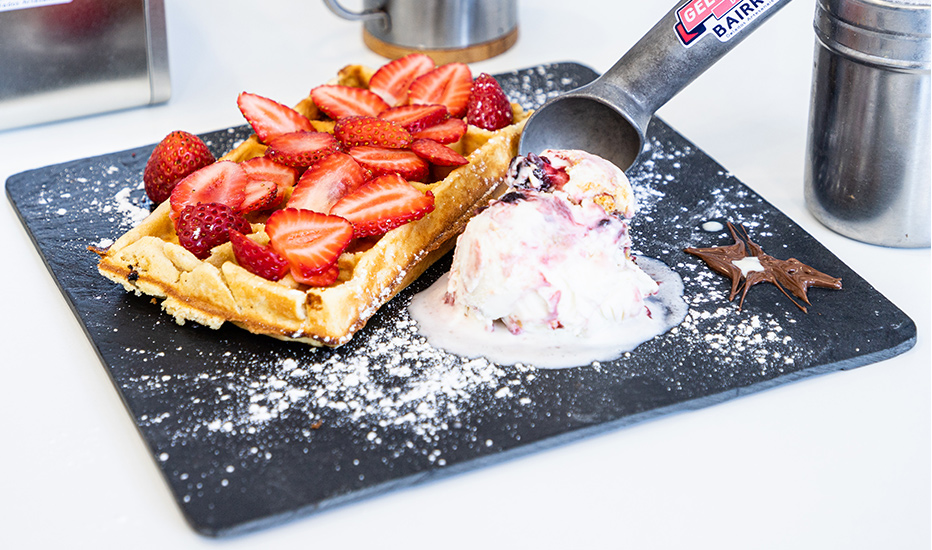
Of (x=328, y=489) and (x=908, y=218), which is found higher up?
(x=908, y=218)

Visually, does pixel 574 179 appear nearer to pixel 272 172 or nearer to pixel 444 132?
pixel 444 132

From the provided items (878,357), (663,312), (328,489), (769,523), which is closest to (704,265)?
(663,312)

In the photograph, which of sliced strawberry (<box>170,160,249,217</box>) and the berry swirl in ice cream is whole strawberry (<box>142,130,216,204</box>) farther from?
the berry swirl in ice cream

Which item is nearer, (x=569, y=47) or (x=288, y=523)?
(x=288, y=523)

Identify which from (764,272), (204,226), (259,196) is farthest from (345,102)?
(764,272)

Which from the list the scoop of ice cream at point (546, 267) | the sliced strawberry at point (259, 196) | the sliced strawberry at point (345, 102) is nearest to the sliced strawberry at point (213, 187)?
the sliced strawberry at point (259, 196)

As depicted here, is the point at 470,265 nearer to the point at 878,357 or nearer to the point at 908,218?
the point at 878,357

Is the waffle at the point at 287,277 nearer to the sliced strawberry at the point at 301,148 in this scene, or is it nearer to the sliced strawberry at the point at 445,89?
the sliced strawberry at the point at 301,148
